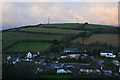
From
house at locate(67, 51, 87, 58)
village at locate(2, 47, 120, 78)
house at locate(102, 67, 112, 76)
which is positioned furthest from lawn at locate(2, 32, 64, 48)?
house at locate(102, 67, 112, 76)

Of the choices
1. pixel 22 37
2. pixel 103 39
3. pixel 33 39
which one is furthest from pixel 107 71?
pixel 22 37

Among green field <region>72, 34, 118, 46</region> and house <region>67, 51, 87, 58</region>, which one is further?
green field <region>72, 34, 118, 46</region>

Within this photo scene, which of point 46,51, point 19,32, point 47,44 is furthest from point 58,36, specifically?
point 19,32

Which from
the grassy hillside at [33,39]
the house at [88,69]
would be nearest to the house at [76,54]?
the grassy hillside at [33,39]

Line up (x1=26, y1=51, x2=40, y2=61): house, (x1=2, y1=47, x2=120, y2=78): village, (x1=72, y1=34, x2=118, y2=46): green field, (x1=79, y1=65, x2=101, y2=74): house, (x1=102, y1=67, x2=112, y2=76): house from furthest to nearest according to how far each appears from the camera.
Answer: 1. (x1=72, y1=34, x2=118, y2=46): green field
2. (x1=26, y1=51, x2=40, y2=61): house
3. (x1=79, y1=65, x2=101, y2=74): house
4. (x1=2, y1=47, x2=120, y2=78): village
5. (x1=102, y1=67, x2=112, y2=76): house

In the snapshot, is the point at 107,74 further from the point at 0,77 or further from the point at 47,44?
the point at 47,44

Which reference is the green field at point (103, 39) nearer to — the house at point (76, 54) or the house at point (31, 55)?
the house at point (76, 54)

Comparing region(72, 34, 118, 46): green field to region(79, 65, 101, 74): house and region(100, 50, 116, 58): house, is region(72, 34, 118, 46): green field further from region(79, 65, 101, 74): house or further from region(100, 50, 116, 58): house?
region(79, 65, 101, 74): house
